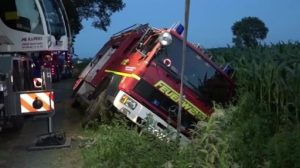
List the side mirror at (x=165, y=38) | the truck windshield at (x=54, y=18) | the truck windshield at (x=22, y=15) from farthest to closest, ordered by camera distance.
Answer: the truck windshield at (x=54, y=18) → the truck windshield at (x=22, y=15) → the side mirror at (x=165, y=38)

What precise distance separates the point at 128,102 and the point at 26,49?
14.1ft

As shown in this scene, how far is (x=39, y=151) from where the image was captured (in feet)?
30.2

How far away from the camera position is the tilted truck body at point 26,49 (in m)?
8.64

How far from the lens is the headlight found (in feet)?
32.0

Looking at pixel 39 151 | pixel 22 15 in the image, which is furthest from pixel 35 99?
pixel 22 15

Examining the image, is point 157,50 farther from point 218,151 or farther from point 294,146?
point 294,146

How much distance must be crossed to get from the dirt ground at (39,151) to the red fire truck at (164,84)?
1.13m

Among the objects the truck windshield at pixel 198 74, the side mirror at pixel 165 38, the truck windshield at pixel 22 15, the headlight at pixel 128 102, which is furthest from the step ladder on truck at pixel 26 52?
the truck windshield at pixel 198 74

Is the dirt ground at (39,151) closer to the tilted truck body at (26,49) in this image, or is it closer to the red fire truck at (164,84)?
the tilted truck body at (26,49)

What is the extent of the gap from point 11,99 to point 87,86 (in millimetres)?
5534

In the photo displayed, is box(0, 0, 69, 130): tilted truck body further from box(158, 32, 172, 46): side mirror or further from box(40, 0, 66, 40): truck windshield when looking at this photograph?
box(158, 32, 172, 46): side mirror

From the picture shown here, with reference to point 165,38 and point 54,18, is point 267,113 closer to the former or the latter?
point 165,38

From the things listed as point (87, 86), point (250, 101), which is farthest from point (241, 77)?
point (87, 86)

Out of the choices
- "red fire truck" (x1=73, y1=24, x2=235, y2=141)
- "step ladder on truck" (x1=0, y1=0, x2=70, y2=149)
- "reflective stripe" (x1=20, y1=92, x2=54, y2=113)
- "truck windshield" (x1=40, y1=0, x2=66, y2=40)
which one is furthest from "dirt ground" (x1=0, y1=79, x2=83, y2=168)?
"truck windshield" (x1=40, y1=0, x2=66, y2=40)
